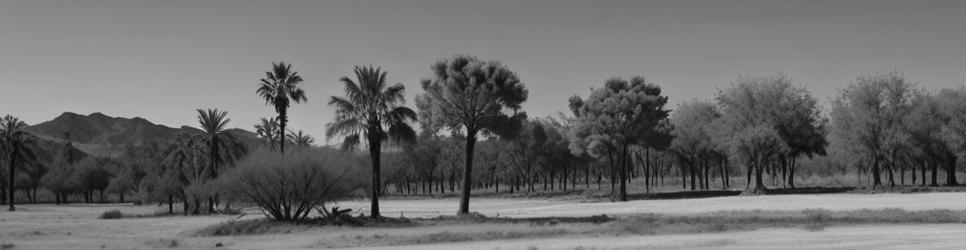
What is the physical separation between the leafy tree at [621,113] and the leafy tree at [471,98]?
31.5 m

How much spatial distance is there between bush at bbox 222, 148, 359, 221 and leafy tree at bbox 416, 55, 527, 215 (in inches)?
276

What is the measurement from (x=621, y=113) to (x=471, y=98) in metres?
34.8

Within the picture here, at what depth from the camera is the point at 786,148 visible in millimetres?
74562

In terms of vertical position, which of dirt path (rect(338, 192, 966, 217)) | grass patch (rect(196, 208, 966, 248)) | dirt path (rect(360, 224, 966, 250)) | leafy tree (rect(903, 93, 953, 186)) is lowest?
dirt path (rect(338, 192, 966, 217))

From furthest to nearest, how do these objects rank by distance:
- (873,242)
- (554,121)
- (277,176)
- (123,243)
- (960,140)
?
1. (554,121)
2. (960,140)
3. (277,176)
4. (123,243)
5. (873,242)

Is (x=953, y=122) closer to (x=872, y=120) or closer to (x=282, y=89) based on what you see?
(x=872, y=120)

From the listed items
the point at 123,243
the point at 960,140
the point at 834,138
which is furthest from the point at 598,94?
the point at 123,243

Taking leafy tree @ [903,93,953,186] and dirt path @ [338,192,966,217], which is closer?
dirt path @ [338,192,966,217]

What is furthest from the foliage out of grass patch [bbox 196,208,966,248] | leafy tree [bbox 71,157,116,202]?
leafy tree [bbox 71,157,116,202]

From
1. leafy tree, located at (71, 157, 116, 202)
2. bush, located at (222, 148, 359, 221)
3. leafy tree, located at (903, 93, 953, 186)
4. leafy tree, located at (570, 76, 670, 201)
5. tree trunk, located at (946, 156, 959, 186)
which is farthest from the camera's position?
leafy tree, located at (71, 157, 116, 202)

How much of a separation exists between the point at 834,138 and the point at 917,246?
6054 centimetres

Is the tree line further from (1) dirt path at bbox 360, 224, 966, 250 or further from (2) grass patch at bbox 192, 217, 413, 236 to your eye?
(1) dirt path at bbox 360, 224, 966, 250

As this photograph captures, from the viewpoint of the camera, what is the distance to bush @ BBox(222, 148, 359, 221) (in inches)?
1431

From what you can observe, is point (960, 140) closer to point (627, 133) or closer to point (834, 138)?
point (834, 138)
